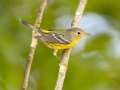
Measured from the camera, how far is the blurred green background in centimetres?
292

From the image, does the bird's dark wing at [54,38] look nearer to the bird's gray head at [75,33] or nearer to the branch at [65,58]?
the bird's gray head at [75,33]

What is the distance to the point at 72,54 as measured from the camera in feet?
10.0

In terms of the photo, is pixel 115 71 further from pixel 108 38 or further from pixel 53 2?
pixel 53 2

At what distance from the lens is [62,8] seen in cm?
313

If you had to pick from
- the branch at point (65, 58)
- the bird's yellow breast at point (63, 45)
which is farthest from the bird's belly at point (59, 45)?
the branch at point (65, 58)

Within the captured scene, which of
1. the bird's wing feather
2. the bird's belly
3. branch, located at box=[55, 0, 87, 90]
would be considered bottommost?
branch, located at box=[55, 0, 87, 90]

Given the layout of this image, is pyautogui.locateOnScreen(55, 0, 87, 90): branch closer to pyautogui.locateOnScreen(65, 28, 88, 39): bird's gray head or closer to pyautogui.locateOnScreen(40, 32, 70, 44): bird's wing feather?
pyautogui.locateOnScreen(65, 28, 88, 39): bird's gray head

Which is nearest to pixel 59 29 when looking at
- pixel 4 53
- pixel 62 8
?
pixel 62 8

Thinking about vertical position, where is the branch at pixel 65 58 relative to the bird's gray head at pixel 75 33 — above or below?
below

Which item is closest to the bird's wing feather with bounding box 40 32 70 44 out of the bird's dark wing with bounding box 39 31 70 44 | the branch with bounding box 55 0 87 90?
the bird's dark wing with bounding box 39 31 70 44

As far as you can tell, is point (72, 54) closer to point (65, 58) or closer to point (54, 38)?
point (54, 38)

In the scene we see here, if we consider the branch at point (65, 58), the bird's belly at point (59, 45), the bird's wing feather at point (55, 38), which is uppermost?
the bird's wing feather at point (55, 38)

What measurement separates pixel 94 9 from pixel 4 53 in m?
0.61

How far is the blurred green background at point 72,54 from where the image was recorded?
115 inches
